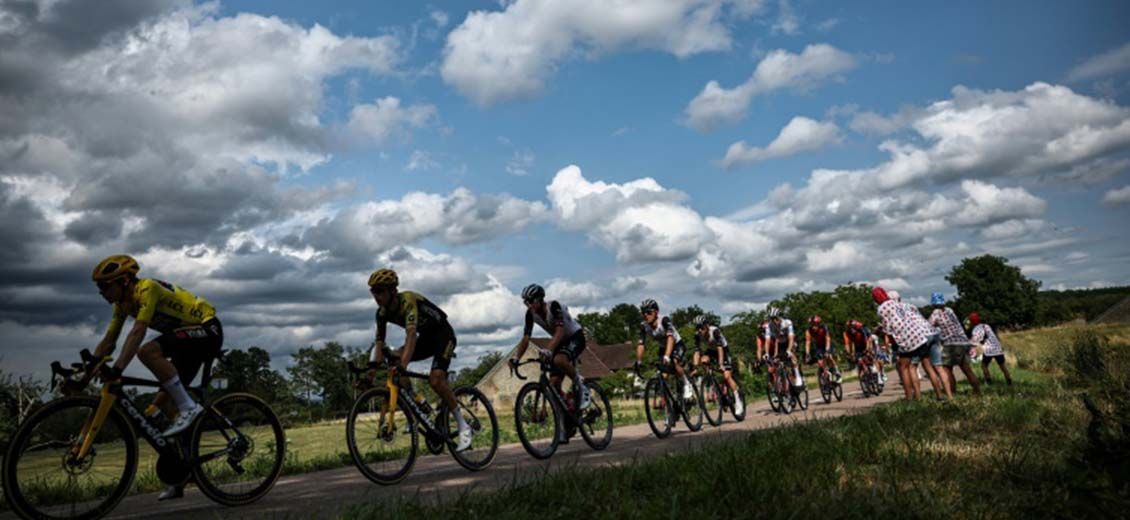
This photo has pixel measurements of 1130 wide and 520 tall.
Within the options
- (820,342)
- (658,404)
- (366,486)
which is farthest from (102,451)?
(820,342)

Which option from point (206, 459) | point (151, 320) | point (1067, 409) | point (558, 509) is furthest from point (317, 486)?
point (1067, 409)

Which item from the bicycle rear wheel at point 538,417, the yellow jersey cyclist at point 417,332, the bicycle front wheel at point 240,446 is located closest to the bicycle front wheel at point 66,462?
the bicycle front wheel at point 240,446

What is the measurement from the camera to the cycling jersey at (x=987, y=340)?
16344mm

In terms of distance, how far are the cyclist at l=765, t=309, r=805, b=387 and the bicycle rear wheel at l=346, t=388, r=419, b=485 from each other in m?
9.65

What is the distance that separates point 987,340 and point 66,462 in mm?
17145

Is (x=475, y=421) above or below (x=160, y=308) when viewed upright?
below

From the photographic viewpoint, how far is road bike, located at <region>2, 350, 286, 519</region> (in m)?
5.29

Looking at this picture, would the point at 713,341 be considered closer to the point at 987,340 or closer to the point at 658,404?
the point at 658,404

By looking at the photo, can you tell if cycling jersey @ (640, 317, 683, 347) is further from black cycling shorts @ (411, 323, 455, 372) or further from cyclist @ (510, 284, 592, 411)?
black cycling shorts @ (411, 323, 455, 372)

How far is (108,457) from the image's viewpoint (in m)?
5.73

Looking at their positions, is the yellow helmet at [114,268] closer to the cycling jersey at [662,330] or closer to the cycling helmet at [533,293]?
the cycling helmet at [533,293]

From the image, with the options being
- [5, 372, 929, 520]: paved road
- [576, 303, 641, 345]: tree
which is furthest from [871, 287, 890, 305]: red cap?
[576, 303, 641, 345]: tree

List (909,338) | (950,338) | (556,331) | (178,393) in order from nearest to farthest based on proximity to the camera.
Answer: (178,393) → (556,331) → (909,338) → (950,338)

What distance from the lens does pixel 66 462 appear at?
5.55 metres
